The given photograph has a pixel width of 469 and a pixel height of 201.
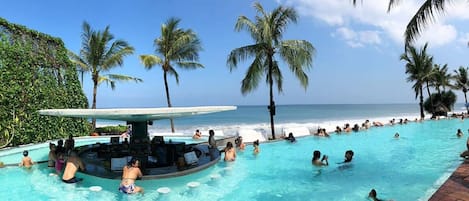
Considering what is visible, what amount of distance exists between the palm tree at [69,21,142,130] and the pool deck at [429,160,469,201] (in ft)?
66.7

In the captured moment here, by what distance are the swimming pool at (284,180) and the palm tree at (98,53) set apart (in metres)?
11.3

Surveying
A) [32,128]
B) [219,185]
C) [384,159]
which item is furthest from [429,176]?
[32,128]

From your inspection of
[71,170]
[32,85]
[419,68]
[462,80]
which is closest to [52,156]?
[71,170]

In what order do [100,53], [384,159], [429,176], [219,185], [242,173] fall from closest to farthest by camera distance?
[219,185] → [429,176] → [242,173] → [384,159] → [100,53]

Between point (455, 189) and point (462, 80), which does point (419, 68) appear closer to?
point (462, 80)

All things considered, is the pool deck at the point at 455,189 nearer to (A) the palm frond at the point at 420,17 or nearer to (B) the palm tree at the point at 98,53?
(A) the palm frond at the point at 420,17

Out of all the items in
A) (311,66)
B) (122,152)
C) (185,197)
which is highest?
(311,66)

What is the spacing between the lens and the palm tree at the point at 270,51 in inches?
730

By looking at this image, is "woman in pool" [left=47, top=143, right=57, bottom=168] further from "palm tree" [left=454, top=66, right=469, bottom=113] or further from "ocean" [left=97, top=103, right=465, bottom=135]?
"palm tree" [left=454, top=66, right=469, bottom=113]

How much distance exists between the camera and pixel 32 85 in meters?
15.4

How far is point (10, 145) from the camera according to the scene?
14375 millimetres

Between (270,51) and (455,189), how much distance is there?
1352 cm

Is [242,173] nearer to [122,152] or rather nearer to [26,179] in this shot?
[122,152]

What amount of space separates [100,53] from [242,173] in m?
15.3
